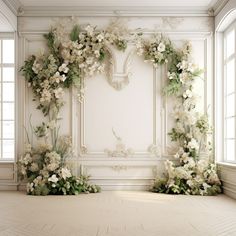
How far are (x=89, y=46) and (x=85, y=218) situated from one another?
332cm

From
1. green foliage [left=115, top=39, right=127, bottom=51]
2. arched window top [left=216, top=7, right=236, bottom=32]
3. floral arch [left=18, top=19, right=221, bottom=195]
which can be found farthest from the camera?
green foliage [left=115, top=39, right=127, bottom=51]

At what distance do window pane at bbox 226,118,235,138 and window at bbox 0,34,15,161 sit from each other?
3.79 m

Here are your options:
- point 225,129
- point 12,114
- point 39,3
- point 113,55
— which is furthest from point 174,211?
point 39,3

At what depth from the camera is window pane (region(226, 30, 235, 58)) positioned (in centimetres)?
629

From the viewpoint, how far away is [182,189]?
6.28m

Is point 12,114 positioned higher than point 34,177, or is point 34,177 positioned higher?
point 12,114

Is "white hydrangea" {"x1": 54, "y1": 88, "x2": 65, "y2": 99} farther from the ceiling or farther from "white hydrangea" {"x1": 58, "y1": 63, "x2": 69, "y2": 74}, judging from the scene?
the ceiling

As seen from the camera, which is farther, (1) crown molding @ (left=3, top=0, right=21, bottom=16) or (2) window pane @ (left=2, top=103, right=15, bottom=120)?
(2) window pane @ (left=2, top=103, right=15, bottom=120)

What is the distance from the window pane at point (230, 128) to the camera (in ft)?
20.4

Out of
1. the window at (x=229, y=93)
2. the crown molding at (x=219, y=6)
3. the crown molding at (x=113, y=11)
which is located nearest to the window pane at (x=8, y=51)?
the crown molding at (x=113, y=11)

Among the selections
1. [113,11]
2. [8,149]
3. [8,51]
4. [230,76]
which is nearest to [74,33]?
[113,11]

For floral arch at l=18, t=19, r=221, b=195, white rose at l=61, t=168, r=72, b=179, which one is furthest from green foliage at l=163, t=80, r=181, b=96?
white rose at l=61, t=168, r=72, b=179

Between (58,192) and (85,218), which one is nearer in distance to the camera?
(85,218)

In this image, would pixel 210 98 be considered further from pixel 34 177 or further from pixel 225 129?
pixel 34 177
